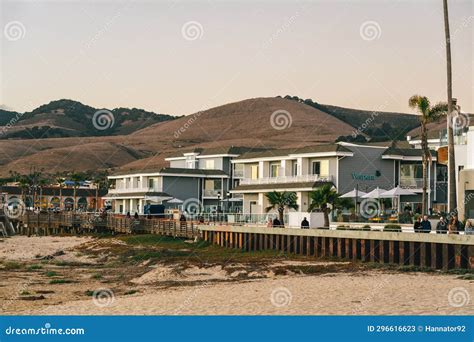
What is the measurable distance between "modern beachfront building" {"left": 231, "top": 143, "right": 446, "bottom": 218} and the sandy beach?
72.8 feet

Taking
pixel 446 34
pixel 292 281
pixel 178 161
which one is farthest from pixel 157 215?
pixel 292 281

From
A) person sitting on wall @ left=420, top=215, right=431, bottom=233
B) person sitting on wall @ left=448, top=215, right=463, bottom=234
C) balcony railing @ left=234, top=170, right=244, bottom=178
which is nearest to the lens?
person sitting on wall @ left=448, top=215, right=463, bottom=234

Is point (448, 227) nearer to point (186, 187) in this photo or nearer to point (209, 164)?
point (186, 187)

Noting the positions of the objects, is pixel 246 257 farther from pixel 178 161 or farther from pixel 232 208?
pixel 178 161

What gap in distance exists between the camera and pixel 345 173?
68125 mm

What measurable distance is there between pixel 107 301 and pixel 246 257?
19.3m

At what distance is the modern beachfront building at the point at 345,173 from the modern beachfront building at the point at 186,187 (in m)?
11.9

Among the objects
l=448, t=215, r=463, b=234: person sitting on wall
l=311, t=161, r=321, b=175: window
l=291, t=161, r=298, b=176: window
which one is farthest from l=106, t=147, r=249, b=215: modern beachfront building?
l=448, t=215, r=463, b=234: person sitting on wall

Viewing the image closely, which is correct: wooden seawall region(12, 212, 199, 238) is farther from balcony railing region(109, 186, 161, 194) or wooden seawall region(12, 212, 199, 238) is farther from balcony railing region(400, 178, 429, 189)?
balcony railing region(400, 178, 429, 189)

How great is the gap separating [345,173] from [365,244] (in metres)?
27.8

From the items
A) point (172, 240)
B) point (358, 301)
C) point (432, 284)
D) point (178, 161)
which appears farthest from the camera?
point (178, 161)

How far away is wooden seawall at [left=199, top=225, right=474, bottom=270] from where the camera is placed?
116 ft

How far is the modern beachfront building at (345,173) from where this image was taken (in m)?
67.8

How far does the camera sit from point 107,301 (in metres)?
27.4
